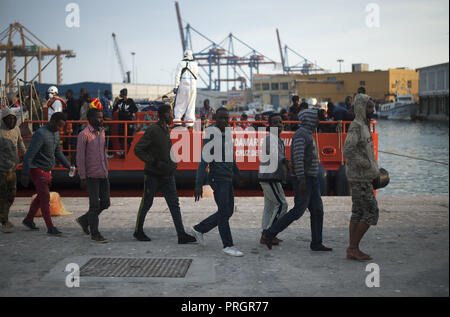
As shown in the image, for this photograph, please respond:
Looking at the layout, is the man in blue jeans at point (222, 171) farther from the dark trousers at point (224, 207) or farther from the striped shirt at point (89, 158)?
the striped shirt at point (89, 158)

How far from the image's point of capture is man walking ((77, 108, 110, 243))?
23.1ft

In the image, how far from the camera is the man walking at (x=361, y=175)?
238 inches

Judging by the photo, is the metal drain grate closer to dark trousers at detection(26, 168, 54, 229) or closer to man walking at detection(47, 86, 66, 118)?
dark trousers at detection(26, 168, 54, 229)

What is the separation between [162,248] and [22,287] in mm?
2057

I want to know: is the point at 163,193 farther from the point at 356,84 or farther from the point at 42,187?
the point at 356,84

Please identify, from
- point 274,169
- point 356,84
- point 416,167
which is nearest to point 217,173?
point 274,169

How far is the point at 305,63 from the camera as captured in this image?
170875 mm

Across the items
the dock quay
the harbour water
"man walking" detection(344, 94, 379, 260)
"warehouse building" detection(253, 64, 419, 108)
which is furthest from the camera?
"warehouse building" detection(253, 64, 419, 108)

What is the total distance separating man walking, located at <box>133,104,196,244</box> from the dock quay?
0.37 m

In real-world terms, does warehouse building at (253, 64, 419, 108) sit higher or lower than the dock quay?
higher

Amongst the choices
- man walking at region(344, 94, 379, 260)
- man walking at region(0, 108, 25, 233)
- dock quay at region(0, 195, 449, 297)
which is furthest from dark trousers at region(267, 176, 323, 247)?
man walking at region(0, 108, 25, 233)

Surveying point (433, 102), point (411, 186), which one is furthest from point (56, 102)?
point (433, 102)
